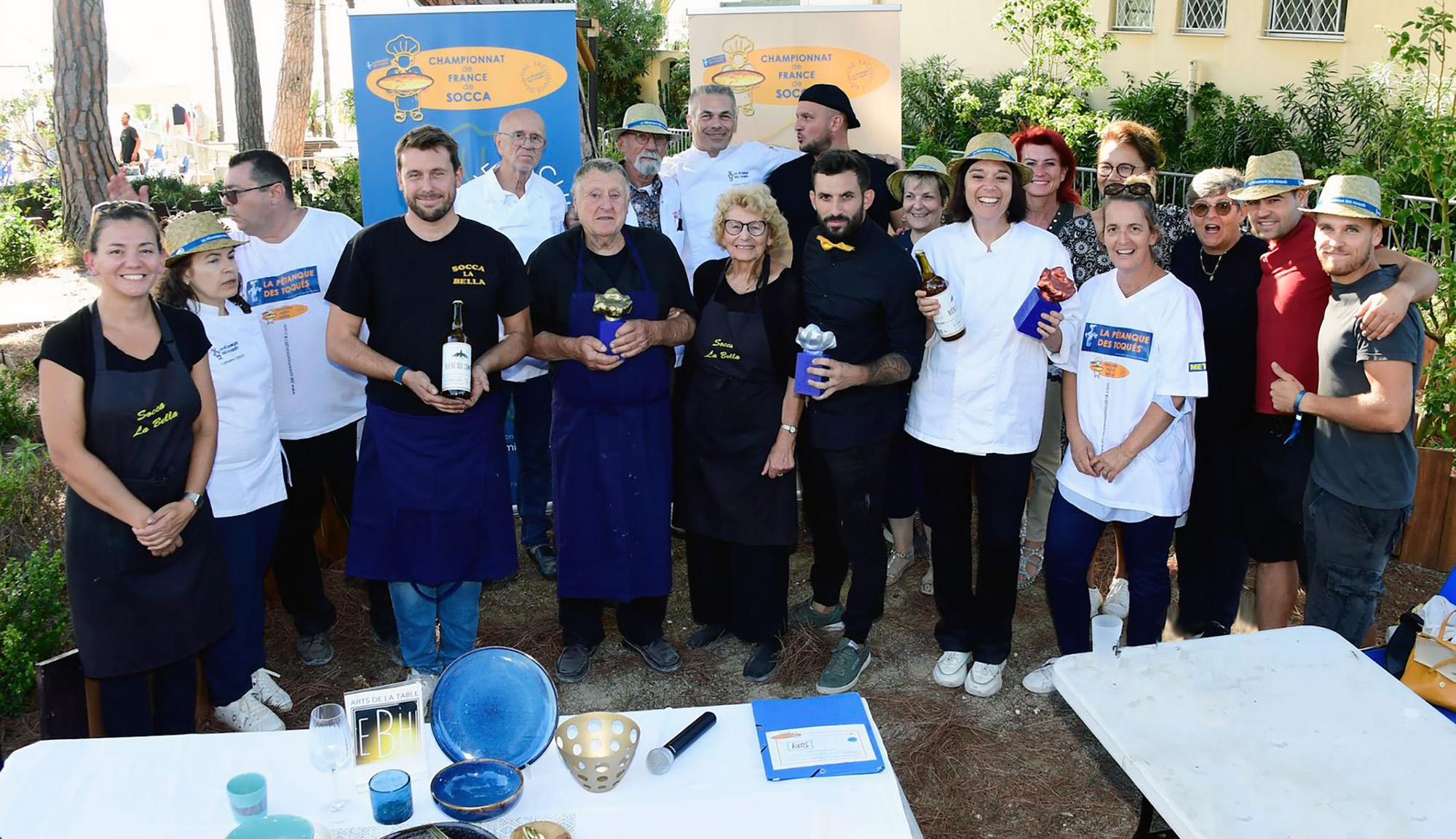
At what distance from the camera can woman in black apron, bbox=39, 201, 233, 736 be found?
3.13 metres

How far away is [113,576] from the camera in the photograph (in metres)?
3.26

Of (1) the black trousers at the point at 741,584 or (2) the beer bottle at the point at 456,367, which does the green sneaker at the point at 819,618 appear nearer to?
(1) the black trousers at the point at 741,584

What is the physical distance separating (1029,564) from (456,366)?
2.92 metres

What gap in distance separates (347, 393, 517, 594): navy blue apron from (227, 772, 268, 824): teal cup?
1763 mm

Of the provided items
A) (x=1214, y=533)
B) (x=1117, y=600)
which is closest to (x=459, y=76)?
(x=1117, y=600)

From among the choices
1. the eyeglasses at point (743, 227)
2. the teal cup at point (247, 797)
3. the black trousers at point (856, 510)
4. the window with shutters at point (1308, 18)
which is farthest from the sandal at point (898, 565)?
the window with shutters at point (1308, 18)

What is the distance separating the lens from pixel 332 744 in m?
2.37

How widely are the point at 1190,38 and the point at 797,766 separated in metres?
14.0

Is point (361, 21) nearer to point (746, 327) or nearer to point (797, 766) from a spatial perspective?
point (746, 327)

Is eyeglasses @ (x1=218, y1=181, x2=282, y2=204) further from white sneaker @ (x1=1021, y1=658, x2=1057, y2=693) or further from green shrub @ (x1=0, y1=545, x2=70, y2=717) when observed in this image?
white sneaker @ (x1=1021, y1=658, x2=1057, y2=693)

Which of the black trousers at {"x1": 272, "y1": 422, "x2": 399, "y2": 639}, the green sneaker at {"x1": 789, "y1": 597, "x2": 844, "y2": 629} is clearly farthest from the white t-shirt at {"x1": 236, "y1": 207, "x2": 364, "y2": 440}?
the green sneaker at {"x1": 789, "y1": 597, "x2": 844, "y2": 629}

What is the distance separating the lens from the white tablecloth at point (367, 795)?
2256 mm

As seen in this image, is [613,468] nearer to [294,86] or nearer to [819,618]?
[819,618]

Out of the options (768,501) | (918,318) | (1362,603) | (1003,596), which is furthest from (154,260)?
(1362,603)
